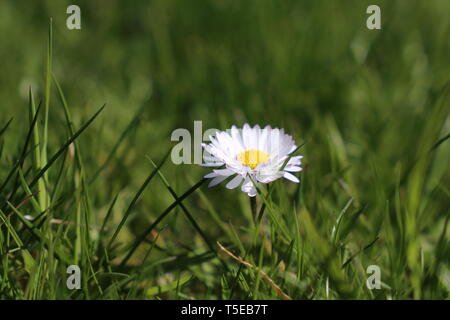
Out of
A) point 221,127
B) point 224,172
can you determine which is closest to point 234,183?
point 224,172

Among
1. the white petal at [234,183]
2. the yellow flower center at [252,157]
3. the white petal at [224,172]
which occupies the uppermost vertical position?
the yellow flower center at [252,157]

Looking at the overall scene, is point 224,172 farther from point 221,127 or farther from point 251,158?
point 221,127

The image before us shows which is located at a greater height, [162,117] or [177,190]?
[162,117]

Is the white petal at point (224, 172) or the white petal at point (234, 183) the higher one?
the white petal at point (224, 172)

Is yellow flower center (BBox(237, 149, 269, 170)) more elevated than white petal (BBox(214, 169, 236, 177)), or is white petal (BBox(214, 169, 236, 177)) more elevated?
yellow flower center (BBox(237, 149, 269, 170))

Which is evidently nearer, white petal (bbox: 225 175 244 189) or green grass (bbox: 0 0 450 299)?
white petal (bbox: 225 175 244 189)

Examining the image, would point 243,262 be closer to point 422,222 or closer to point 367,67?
point 422,222

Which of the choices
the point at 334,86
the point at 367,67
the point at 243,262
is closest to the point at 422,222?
the point at 243,262

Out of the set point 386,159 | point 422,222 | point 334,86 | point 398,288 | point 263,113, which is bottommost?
point 398,288
